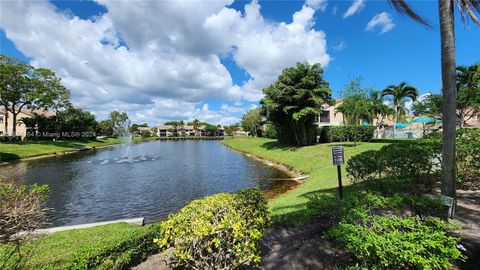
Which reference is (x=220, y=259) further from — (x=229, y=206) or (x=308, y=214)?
(x=308, y=214)

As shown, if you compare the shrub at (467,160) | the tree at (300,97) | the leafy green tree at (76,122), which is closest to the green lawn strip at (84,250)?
the shrub at (467,160)

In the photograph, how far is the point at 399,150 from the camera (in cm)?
743

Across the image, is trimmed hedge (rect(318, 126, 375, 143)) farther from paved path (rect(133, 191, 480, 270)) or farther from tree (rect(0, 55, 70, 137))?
tree (rect(0, 55, 70, 137))

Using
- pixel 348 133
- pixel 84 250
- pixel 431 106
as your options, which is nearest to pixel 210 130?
pixel 348 133

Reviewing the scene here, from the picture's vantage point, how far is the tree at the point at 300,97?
27359mm

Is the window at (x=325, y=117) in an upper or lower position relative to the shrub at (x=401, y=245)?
upper

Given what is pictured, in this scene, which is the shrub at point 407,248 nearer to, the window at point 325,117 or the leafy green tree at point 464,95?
the leafy green tree at point 464,95

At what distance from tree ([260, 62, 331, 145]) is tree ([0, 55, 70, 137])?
4082cm

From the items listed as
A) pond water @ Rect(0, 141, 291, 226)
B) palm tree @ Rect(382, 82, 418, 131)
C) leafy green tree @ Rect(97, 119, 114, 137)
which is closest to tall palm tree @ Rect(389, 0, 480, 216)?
pond water @ Rect(0, 141, 291, 226)

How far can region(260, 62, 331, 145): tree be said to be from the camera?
27359mm

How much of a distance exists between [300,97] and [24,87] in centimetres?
4609

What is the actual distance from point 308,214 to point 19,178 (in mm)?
23189

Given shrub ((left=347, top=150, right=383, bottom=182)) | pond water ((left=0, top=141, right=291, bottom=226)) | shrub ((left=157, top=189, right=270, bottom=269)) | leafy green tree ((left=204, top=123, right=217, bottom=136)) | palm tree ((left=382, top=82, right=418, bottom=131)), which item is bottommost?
pond water ((left=0, top=141, right=291, bottom=226))

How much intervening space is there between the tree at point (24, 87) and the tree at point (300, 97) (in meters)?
40.8
